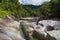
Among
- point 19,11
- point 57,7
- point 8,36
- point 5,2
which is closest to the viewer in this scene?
point 8,36

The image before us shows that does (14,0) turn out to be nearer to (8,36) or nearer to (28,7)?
(28,7)

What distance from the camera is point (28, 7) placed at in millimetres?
49719

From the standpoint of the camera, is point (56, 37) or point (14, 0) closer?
point (56, 37)

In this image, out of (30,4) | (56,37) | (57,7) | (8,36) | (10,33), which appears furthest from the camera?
(30,4)

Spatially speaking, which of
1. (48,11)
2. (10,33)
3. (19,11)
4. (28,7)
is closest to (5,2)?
(19,11)

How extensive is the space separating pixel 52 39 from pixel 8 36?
1.93 meters

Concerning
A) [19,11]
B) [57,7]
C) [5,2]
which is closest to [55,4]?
[57,7]

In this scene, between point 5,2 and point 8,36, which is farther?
point 5,2

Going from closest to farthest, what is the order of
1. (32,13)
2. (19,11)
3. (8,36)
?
1. (8,36)
2. (19,11)
3. (32,13)

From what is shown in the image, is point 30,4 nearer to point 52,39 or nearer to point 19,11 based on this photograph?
point 19,11

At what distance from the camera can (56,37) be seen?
354 inches

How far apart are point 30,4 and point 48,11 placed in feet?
72.7

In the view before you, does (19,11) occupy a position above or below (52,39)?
below

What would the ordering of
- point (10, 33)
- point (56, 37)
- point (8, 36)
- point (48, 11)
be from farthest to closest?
point (48, 11)
point (10, 33)
point (8, 36)
point (56, 37)
